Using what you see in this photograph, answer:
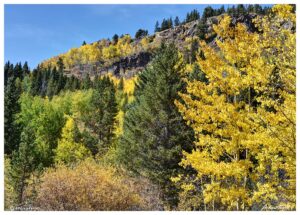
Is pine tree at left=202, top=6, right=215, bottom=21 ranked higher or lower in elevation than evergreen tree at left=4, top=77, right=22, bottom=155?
higher

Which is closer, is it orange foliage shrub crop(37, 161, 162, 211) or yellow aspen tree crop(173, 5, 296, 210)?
yellow aspen tree crop(173, 5, 296, 210)

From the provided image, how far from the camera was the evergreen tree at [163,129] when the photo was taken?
76.1ft

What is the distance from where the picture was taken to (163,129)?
2427 centimetres

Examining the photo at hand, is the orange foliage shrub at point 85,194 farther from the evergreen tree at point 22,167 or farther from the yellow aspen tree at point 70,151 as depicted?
the yellow aspen tree at point 70,151

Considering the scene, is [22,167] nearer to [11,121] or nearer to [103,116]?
[11,121]

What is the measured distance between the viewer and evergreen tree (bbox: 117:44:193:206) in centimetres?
2319

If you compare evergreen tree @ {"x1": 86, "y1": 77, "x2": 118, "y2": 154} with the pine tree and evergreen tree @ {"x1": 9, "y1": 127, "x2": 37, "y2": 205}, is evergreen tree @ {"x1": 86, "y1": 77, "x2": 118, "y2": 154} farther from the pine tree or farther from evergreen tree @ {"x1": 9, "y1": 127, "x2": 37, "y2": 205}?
the pine tree

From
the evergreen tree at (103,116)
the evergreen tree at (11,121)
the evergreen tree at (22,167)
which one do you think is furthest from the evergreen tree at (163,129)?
the evergreen tree at (103,116)

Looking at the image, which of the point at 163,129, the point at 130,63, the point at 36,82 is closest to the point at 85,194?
the point at 163,129

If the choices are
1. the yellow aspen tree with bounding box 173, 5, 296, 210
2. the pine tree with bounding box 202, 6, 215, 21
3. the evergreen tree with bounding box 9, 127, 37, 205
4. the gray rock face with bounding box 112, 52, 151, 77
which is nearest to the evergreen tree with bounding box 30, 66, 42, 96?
the gray rock face with bounding box 112, 52, 151, 77

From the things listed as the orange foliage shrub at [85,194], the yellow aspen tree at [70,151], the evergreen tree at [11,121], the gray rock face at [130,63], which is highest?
the gray rock face at [130,63]

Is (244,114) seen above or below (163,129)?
below

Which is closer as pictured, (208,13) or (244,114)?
(244,114)

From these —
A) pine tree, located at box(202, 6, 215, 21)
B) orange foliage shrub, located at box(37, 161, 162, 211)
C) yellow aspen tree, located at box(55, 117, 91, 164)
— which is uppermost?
pine tree, located at box(202, 6, 215, 21)
